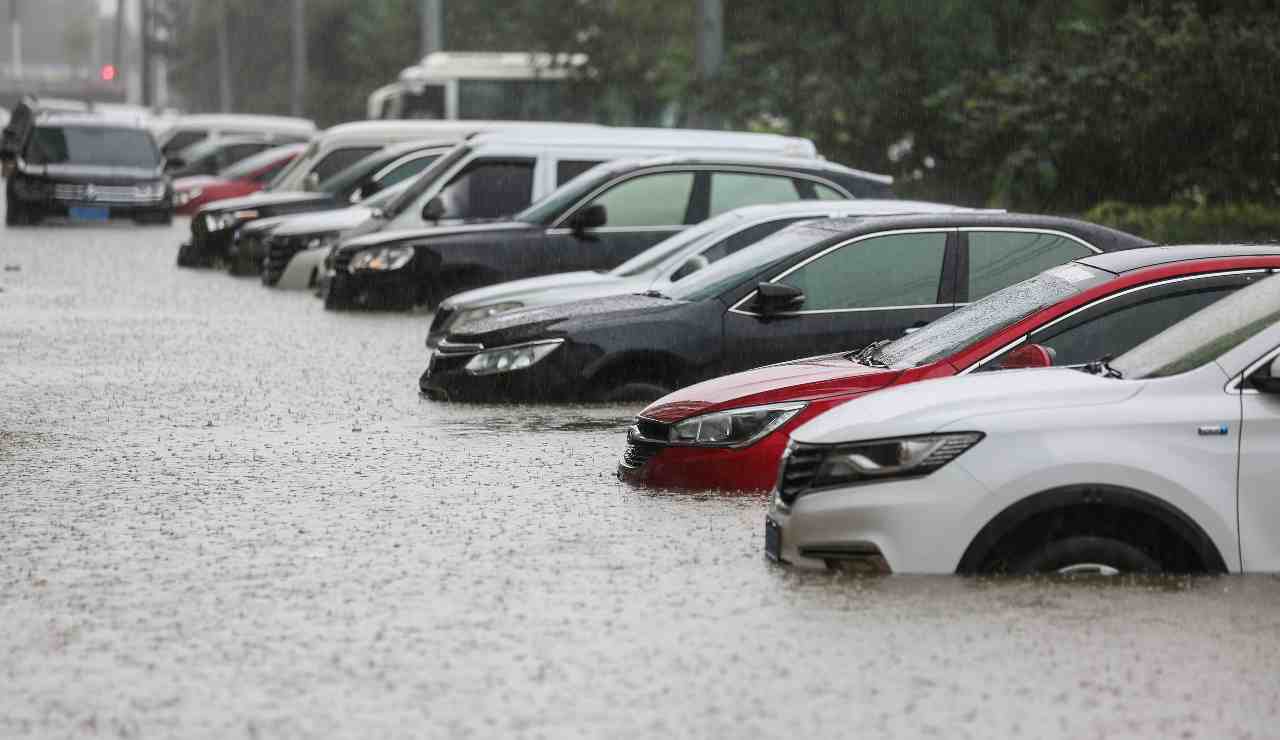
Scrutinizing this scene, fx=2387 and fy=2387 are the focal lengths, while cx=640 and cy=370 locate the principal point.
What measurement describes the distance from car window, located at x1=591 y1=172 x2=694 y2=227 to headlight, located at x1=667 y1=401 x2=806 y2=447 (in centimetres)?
869

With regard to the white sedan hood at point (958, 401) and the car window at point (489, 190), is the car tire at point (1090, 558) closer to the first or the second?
the white sedan hood at point (958, 401)

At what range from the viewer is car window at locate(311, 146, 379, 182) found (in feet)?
99.2

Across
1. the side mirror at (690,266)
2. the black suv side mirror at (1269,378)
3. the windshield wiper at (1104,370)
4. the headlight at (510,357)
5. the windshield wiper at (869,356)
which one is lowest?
the headlight at (510,357)

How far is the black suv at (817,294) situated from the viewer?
12.7 m

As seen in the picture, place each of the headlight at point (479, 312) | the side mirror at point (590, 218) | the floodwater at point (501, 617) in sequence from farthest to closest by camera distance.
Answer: the side mirror at point (590, 218), the headlight at point (479, 312), the floodwater at point (501, 617)

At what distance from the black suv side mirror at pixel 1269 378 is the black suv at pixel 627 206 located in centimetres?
1095

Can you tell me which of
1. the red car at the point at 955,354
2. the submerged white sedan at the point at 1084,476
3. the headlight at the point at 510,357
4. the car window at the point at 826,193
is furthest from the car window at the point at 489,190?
the submerged white sedan at the point at 1084,476

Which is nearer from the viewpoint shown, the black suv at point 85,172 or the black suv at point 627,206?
the black suv at point 627,206

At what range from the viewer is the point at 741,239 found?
1564 cm

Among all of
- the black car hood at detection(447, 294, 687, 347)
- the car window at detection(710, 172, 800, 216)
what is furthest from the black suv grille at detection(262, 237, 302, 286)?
the black car hood at detection(447, 294, 687, 347)

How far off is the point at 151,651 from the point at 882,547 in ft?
7.64

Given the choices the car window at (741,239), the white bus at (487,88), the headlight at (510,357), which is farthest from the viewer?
the white bus at (487,88)

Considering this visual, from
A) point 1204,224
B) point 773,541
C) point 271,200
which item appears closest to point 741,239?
point 773,541

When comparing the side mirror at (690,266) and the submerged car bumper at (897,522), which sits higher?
the side mirror at (690,266)
